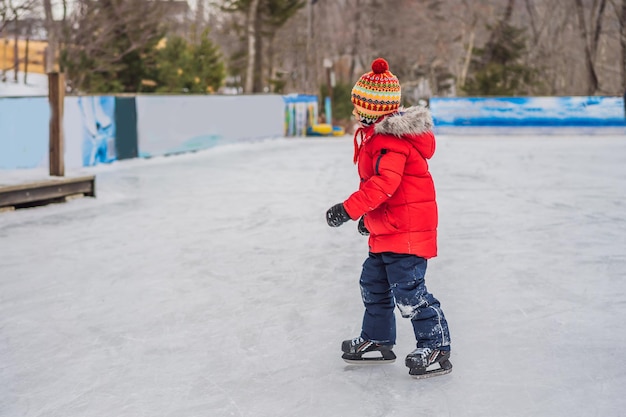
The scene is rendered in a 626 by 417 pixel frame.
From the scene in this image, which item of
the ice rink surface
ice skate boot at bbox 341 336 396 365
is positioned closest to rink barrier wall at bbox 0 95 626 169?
the ice rink surface

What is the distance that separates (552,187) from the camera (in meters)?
10.6

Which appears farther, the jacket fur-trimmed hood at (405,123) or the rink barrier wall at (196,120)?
the rink barrier wall at (196,120)

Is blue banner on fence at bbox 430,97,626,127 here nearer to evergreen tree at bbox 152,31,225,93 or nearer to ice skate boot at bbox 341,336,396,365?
evergreen tree at bbox 152,31,225,93

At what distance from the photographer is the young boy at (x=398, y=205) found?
314 centimetres

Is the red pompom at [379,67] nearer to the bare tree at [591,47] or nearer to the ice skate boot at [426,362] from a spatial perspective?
the ice skate boot at [426,362]

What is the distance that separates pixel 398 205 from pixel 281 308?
1617mm

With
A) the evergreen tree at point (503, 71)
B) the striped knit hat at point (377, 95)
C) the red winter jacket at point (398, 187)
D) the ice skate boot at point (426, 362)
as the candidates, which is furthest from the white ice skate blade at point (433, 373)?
the evergreen tree at point (503, 71)

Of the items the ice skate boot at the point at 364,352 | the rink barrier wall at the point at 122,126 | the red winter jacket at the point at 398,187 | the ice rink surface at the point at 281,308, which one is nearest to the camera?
the red winter jacket at the point at 398,187

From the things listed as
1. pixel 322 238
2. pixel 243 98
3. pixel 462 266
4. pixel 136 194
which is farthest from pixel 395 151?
pixel 243 98

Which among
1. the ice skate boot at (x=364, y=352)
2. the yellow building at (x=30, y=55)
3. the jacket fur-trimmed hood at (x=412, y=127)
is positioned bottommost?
the ice skate boot at (x=364, y=352)

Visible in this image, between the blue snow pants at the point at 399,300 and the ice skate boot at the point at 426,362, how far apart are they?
30 mm

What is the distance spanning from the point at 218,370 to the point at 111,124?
37.0 feet

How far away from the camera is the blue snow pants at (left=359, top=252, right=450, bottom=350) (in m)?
3.28

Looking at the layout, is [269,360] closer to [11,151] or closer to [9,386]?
[9,386]
